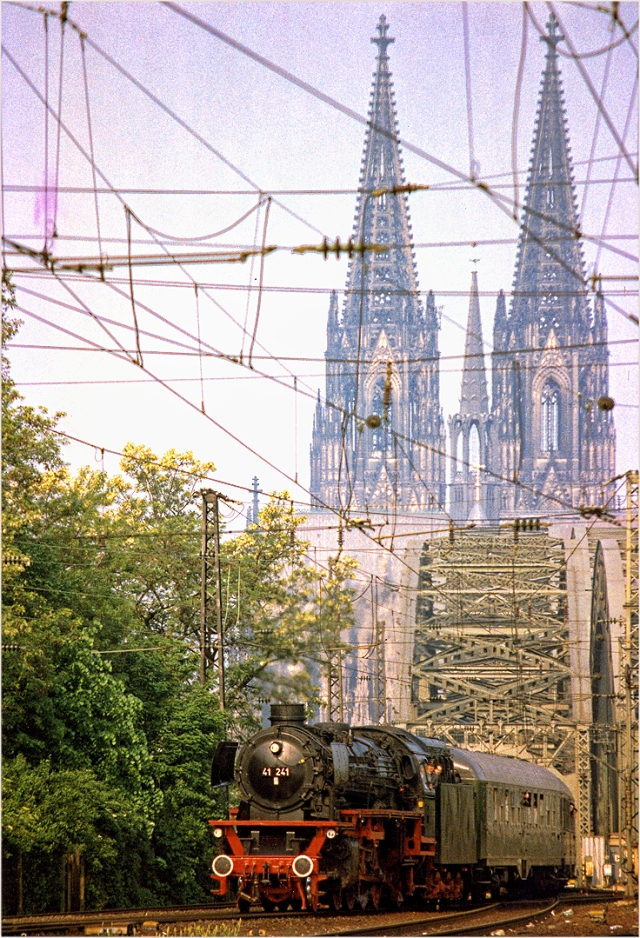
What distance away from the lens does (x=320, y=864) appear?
1988 cm

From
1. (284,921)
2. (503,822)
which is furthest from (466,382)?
(284,921)

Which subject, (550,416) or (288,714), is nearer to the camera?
(288,714)

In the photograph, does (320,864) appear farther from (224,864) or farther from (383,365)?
(383,365)

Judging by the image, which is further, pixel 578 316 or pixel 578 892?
pixel 578 316

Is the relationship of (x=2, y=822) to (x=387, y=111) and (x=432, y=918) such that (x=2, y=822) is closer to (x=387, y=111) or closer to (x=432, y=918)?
(x=432, y=918)

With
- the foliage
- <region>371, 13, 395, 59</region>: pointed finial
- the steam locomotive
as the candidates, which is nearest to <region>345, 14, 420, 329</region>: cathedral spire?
<region>371, 13, 395, 59</region>: pointed finial

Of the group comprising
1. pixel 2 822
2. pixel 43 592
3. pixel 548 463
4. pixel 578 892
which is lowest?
pixel 578 892

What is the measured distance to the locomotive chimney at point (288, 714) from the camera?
22000 mm

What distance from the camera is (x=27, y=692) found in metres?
25.3

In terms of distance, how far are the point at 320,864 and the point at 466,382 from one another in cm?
15328

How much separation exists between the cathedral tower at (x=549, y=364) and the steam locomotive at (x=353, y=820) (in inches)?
4696

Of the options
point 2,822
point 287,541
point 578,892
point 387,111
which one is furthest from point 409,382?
point 2,822

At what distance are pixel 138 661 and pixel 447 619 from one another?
4111 centimetres

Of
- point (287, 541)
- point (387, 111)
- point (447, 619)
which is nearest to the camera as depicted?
point (287, 541)
